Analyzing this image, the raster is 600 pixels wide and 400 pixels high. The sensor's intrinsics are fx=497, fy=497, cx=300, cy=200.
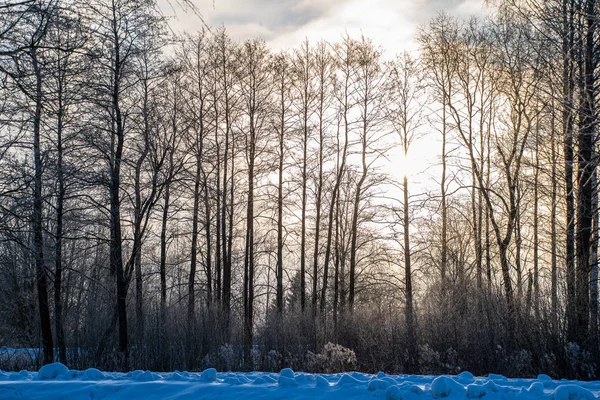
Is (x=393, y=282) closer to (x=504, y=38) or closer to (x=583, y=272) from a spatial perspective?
(x=504, y=38)

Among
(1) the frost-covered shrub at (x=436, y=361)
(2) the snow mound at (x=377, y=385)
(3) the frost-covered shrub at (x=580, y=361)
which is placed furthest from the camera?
(1) the frost-covered shrub at (x=436, y=361)

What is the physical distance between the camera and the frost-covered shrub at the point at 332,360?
10.7 m

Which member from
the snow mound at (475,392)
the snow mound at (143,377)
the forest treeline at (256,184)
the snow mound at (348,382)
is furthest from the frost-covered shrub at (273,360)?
the snow mound at (475,392)

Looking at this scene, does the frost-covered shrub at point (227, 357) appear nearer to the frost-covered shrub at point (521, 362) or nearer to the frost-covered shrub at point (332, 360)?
the frost-covered shrub at point (332, 360)

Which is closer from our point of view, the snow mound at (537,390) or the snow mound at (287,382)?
the snow mound at (537,390)

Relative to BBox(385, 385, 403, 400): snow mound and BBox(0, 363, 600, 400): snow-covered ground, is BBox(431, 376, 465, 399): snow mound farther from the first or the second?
BBox(385, 385, 403, 400): snow mound

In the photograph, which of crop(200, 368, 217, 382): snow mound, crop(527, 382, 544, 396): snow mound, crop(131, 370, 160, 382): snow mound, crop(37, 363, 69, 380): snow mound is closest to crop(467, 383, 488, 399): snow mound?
crop(527, 382, 544, 396): snow mound

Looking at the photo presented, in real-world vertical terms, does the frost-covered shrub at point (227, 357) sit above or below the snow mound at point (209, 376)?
below

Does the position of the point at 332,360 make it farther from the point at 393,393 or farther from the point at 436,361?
the point at 393,393

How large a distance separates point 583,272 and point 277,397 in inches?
290

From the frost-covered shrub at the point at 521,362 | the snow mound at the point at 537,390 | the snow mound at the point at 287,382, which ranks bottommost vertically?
the frost-covered shrub at the point at 521,362

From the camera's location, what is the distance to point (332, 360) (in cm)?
1066

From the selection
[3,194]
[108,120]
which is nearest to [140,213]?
[108,120]

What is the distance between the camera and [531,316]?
9406 millimetres
